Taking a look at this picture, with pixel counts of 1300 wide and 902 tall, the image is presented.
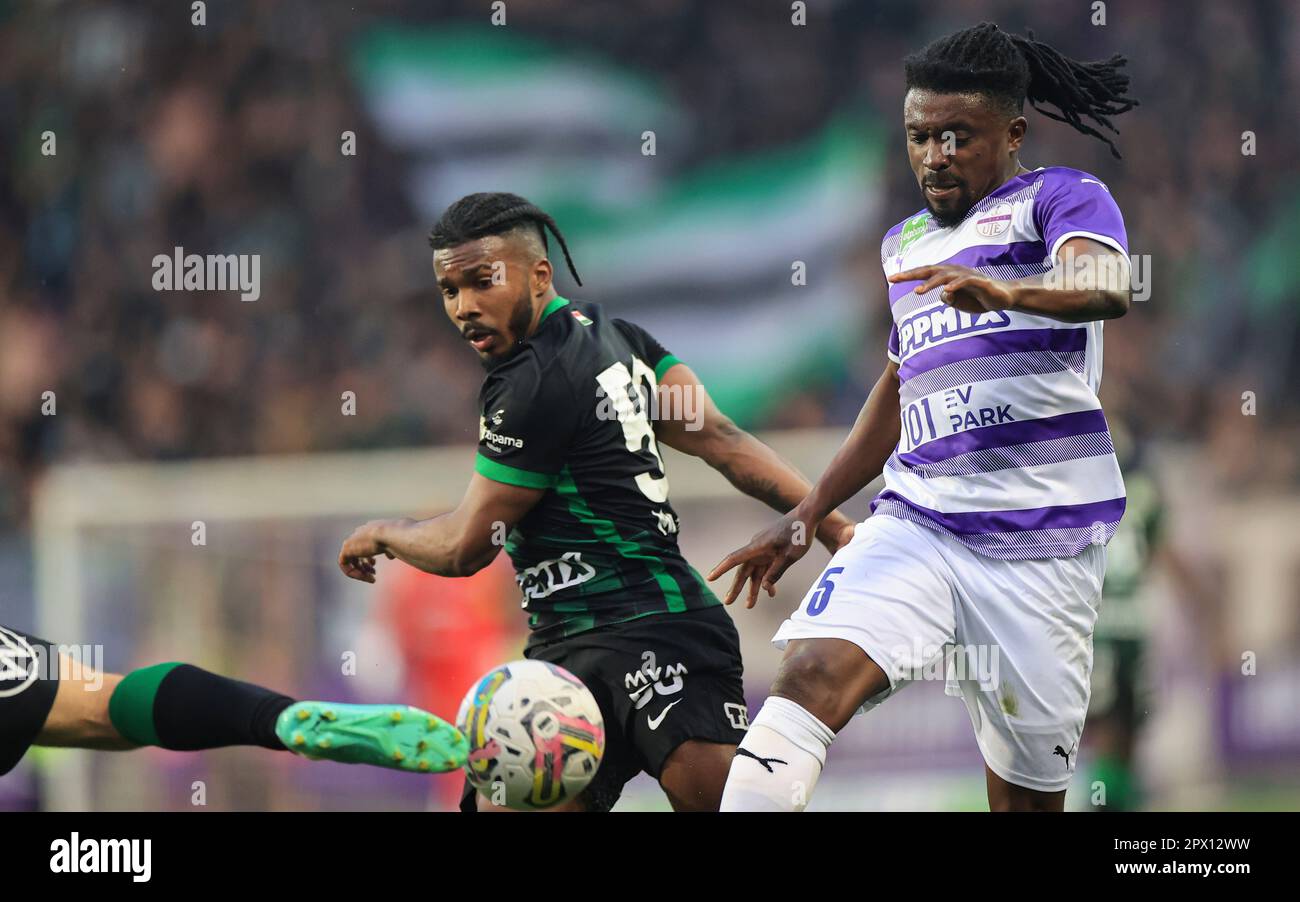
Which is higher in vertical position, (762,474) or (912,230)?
(912,230)

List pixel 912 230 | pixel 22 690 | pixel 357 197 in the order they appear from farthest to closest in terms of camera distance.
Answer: pixel 357 197, pixel 912 230, pixel 22 690

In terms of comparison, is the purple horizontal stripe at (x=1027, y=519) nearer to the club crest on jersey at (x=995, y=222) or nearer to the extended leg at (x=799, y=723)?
the extended leg at (x=799, y=723)

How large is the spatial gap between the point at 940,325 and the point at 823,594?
760 millimetres

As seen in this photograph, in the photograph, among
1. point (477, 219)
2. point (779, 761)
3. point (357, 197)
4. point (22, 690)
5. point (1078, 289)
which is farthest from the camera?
point (357, 197)

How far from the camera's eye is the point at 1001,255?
13.1ft

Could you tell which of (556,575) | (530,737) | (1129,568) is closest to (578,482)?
(556,575)

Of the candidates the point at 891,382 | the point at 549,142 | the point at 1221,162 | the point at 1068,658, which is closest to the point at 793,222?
the point at 549,142

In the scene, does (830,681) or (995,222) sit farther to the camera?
(995,222)

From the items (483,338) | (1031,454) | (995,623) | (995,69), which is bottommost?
(995,623)

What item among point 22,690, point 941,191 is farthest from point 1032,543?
point 22,690

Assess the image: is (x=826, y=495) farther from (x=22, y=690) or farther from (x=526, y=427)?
(x=22, y=690)

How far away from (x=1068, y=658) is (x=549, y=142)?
278 inches

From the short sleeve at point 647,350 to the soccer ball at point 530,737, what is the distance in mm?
1050
